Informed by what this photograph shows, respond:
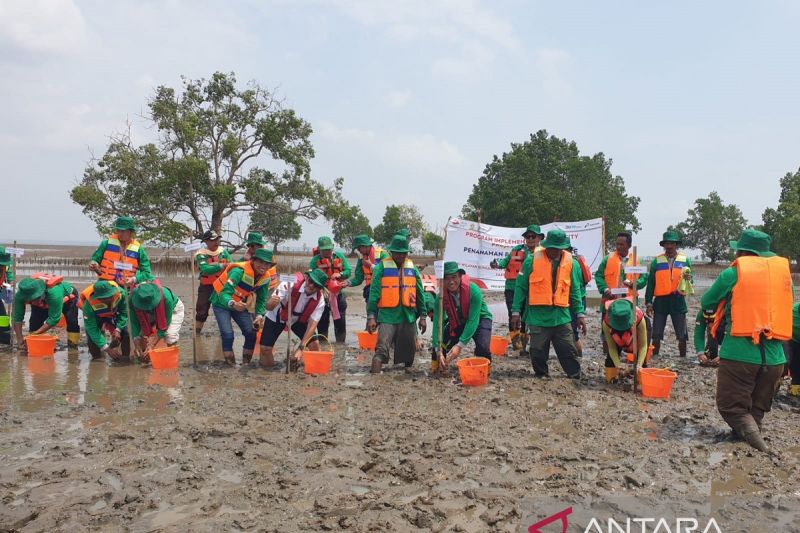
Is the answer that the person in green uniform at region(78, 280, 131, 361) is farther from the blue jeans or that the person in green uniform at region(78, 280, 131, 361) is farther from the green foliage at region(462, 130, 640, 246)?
the green foliage at region(462, 130, 640, 246)

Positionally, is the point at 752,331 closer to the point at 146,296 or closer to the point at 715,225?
the point at 146,296

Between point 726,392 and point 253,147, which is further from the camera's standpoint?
point 253,147

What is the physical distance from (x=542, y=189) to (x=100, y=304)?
36.9 m

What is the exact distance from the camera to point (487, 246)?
484 inches

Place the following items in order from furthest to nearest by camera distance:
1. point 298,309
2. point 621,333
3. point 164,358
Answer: point 298,309
point 164,358
point 621,333

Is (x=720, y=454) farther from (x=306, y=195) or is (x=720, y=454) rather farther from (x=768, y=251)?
(x=306, y=195)

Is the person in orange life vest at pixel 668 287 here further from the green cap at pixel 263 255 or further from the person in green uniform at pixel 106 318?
the person in green uniform at pixel 106 318

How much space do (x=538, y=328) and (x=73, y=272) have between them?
25.4 meters

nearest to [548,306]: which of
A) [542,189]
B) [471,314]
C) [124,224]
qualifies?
[471,314]

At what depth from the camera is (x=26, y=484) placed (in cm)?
367

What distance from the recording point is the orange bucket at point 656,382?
583 cm

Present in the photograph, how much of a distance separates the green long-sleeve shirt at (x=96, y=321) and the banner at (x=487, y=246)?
6405mm

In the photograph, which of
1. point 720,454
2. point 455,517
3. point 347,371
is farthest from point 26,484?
point 720,454

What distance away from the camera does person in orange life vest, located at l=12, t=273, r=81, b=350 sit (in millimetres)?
7621
